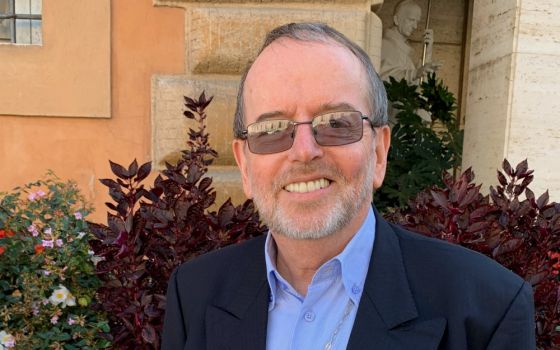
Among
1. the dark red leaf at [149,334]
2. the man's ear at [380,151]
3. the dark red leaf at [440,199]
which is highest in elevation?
the man's ear at [380,151]

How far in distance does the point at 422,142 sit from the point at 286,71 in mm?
3809

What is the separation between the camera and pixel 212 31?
129 inches

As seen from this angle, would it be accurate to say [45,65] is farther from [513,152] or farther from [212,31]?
[513,152]

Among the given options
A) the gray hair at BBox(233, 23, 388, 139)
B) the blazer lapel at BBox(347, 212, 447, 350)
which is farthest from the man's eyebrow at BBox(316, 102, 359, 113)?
the blazer lapel at BBox(347, 212, 447, 350)

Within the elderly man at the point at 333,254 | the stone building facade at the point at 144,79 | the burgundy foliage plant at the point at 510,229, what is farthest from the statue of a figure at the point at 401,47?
the elderly man at the point at 333,254

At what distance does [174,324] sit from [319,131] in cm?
79

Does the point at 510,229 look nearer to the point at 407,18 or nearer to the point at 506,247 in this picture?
the point at 506,247

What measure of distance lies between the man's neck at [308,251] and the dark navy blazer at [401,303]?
0.09m

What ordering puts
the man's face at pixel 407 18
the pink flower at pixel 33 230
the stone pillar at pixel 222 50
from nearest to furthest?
1. the pink flower at pixel 33 230
2. the stone pillar at pixel 222 50
3. the man's face at pixel 407 18

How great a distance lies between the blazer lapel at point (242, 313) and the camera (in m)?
1.43

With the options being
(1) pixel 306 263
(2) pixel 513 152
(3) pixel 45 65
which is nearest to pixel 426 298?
(1) pixel 306 263

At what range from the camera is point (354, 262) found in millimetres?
1416

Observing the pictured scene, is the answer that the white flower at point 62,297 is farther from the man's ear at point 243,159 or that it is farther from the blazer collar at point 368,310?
the man's ear at point 243,159

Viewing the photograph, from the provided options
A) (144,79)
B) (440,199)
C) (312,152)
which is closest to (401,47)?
(144,79)
